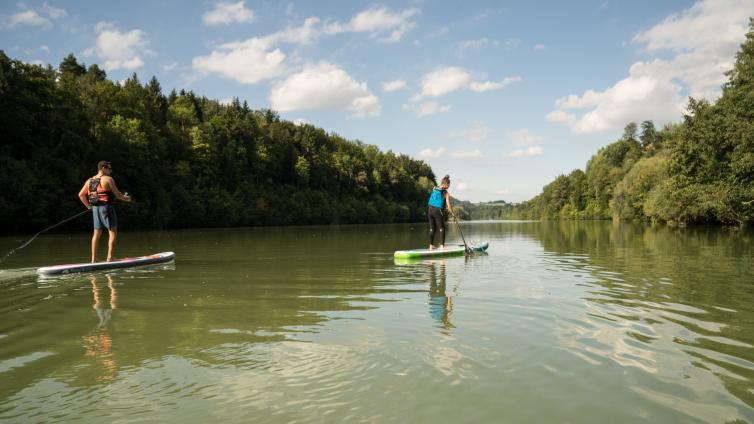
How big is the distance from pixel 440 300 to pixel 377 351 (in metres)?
3.53

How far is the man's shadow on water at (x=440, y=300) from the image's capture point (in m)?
7.29

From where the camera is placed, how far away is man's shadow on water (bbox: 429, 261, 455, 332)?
7.29 m

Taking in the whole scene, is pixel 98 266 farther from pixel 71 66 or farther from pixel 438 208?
pixel 71 66

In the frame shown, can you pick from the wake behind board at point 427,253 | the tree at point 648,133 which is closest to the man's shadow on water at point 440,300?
the wake behind board at point 427,253

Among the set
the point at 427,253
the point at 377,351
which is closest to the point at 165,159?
the point at 427,253

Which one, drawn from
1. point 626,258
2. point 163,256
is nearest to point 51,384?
point 163,256

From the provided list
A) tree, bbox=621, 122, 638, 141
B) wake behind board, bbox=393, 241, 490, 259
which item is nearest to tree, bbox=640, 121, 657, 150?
tree, bbox=621, 122, 638, 141

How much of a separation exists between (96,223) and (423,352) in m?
11.6

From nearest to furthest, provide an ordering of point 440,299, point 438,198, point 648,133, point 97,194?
point 440,299 < point 97,194 < point 438,198 < point 648,133

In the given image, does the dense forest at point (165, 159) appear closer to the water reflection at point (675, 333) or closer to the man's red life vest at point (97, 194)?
the man's red life vest at point (97, 194)

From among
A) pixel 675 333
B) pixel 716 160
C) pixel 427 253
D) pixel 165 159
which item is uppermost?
pixel 165 159

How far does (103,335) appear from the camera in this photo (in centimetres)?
641

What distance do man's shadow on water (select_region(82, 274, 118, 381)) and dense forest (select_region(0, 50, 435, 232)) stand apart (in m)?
36.8

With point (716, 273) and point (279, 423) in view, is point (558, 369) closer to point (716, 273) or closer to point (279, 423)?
point (279, 423)
